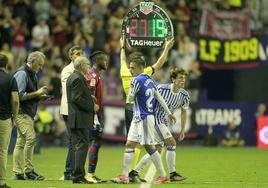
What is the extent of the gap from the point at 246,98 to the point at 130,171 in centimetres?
1319

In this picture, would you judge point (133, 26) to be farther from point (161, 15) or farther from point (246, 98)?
point (246, 98)


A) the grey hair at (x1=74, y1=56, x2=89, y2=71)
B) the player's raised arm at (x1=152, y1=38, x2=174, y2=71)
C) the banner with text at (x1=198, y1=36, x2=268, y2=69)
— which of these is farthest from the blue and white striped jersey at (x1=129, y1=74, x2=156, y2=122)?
the banner with text at (x1=198, y1=36, x2=268, y2=69)

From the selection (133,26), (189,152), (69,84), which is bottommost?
(189,152)

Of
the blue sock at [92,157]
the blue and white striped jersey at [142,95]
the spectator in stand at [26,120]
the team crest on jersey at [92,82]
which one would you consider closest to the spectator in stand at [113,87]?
the spectator in stand at [26,120]

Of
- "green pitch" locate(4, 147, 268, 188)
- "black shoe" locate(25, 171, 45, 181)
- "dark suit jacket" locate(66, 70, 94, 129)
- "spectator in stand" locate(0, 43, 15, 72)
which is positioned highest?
"spectator in stand" locate(0, 43, 15, 72)

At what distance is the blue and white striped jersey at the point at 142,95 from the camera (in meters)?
15.0

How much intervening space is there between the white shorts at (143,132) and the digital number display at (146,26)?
178 centimetres

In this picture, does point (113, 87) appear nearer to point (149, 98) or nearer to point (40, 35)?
point (40, 35)

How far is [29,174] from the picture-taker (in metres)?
16.2

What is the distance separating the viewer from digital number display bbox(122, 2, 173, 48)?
16.3 meters

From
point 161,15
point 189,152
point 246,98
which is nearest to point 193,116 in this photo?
point 246,98

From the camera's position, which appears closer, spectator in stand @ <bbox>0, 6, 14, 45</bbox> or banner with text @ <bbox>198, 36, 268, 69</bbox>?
banner with text @ <bbox>198, 36, 268, 69</bbox>

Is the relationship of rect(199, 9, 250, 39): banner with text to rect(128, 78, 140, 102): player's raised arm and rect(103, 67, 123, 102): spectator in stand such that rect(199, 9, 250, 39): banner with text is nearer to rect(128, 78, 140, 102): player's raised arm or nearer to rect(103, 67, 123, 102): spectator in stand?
rect(103, 67, 123, 102): spectator in stand

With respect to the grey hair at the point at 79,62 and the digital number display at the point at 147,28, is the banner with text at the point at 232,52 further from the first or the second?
the grey hair at the point at 79,62
